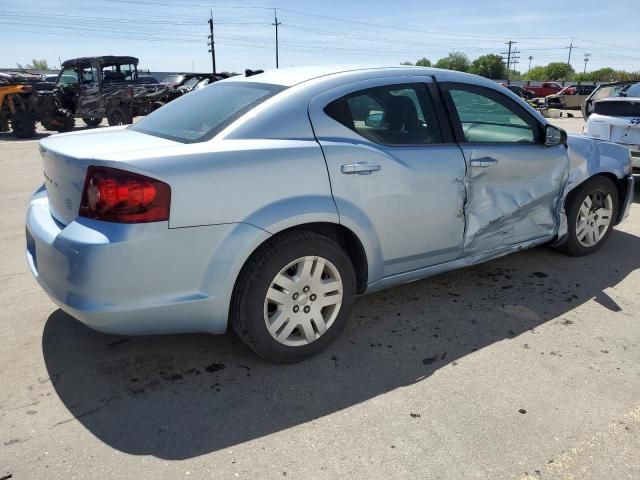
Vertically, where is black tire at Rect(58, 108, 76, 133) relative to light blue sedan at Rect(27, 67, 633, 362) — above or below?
below

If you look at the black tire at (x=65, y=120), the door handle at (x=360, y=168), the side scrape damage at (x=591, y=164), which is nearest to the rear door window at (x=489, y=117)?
the side scrape damage at (x=591, y=164)

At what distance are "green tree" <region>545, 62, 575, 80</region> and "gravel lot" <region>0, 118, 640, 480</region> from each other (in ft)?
370

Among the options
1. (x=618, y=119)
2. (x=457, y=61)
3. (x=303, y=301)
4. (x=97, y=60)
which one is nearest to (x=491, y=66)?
(x=457, y=61)

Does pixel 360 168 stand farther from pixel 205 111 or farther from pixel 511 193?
pixel 511 193

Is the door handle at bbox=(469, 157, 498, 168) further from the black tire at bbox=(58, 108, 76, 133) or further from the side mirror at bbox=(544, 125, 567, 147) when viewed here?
the black tire at bbox=(58, 108, 76, 133)

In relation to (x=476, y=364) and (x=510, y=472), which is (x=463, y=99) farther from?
(x=510, y=472)

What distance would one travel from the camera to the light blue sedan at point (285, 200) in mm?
2393

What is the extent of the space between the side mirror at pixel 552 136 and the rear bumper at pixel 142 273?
248 centimetres

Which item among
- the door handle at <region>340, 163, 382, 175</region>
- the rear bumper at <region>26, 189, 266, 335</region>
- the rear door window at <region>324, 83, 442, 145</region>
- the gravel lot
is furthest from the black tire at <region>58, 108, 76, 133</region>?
the door handle at <region>340, 163, 382, 175</region>

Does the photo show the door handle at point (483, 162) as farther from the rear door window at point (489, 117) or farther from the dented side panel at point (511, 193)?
the rear door window at point (489, 117)

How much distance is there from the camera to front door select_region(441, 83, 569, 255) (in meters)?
3.47

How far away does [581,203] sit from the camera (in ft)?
14.5

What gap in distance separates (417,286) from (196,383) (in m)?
1.91

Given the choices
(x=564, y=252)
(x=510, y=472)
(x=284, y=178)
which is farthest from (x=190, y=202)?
(x=564, y=252)
